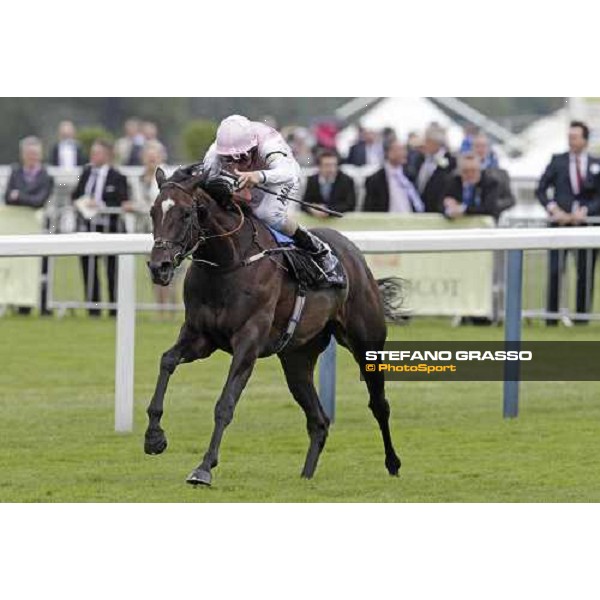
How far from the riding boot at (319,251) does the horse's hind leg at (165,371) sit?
2.77 ft

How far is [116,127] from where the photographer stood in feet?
206

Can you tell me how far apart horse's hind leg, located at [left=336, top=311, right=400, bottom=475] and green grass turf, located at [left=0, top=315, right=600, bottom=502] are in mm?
331

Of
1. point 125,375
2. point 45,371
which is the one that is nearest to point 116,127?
point 45,371

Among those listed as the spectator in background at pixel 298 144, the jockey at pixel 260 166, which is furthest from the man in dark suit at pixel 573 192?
the jockey at pixel 260 166

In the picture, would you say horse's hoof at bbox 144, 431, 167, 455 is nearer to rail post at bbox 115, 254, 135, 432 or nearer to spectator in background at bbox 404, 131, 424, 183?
rail post at bbox 115, 254, 135, 432

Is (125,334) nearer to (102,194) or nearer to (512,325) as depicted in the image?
(512,325)

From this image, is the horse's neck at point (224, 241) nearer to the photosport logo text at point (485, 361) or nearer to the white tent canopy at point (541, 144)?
the photosport logo text at point (485, 361)

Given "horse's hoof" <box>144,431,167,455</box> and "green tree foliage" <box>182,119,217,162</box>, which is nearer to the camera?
"horse's hoof" <box>144,431,167,455</box>

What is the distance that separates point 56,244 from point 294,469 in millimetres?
2166

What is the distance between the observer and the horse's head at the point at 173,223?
30.9 feet

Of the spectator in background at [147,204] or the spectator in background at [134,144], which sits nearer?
the spectator in background at [147,204]

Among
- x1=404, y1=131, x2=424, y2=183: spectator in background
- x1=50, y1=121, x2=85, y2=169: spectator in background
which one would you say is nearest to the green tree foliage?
x1=50, y1=121, x2=85, y2=169: spectator in background

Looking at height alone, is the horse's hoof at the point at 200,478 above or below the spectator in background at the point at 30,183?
below

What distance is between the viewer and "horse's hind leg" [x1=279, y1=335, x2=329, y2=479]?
10711 mm
